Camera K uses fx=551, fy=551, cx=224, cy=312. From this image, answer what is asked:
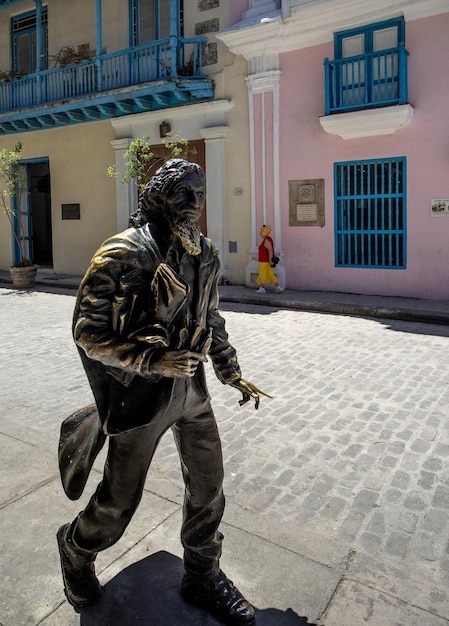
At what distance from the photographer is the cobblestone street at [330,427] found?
300cm

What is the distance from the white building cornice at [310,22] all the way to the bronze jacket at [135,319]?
10.0 meters

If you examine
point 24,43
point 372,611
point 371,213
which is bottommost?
point 372,611

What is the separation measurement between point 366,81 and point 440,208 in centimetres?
277

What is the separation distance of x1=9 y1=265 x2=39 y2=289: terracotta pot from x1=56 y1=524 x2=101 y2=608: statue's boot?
12422 millimetres

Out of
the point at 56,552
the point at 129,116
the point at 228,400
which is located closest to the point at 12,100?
the point at 129,116

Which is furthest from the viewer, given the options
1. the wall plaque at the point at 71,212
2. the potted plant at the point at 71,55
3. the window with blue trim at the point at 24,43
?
the window with blue trim at the point at 24,43

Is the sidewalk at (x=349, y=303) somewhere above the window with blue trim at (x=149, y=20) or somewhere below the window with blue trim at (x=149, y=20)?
below

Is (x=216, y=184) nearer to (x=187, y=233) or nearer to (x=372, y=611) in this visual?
(x=187, y=233)

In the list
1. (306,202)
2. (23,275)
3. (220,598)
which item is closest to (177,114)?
(306,202)

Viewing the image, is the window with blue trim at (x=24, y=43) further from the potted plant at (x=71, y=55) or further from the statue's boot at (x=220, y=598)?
the statue's boot at (x=220, y=598)

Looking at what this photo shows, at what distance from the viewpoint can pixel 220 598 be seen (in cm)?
226

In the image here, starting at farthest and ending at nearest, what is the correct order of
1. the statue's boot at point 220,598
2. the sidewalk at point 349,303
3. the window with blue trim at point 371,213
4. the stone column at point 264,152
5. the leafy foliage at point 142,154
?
the leafy foliage at point 142,154, the stone column at point 264,152, the window with blue trim at point 371,213, the sidewalk at point 349,303, the statue's boot at point 220,598

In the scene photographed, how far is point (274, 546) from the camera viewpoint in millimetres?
2777

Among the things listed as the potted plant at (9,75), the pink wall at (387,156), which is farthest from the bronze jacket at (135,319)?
the potted plant at (9,75)
